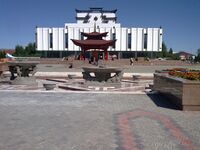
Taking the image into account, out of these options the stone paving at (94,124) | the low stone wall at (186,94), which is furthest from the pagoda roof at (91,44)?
the low stone wall at (186,94)

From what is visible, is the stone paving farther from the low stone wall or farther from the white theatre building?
the white theatre building

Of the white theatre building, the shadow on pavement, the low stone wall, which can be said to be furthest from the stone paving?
the white theatre building

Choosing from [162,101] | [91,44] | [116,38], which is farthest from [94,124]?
[116,38]

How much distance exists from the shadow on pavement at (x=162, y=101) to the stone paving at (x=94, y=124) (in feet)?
0.10

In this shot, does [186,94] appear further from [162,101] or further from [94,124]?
[94,124]

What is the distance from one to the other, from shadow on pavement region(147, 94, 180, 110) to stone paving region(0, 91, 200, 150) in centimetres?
3

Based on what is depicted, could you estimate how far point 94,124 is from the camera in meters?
5.62

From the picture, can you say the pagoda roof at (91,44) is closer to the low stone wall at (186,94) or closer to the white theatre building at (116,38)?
the white theatre building at (116,38)

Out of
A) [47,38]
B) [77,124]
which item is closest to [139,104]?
[77,124]

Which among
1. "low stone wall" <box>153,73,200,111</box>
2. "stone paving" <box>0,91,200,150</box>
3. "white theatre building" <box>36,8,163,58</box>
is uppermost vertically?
"white theatre building" <box>36,8,163,58</box>

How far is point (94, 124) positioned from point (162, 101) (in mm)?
3652

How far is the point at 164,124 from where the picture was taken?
5.71 meters

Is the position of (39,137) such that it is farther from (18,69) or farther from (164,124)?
(18,69)

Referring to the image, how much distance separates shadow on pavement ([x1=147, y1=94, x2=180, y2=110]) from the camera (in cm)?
769
